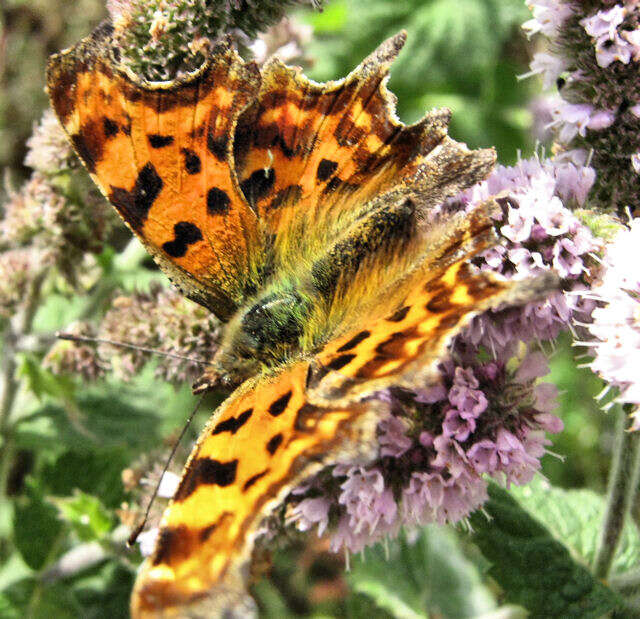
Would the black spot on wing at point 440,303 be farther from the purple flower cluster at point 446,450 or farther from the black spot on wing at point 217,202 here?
the black spot on wing at point 217,202

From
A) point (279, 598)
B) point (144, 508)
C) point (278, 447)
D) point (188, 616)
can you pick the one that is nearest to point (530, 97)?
point (279, 598)

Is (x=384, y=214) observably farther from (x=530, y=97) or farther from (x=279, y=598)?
(x=530, y=97)

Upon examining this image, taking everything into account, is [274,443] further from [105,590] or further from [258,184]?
[105,590]

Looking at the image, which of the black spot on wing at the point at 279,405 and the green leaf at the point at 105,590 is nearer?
the black spot on wing at the point at 279,405

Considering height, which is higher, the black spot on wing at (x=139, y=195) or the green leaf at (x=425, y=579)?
the black spot on wing at (x=139, y=195)

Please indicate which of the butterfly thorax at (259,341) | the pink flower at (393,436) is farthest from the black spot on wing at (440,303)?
the butterfly thorax at (259,341)

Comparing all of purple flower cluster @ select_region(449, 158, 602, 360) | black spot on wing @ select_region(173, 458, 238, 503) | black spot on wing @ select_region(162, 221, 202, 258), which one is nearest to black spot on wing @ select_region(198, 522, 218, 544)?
black spot on wing @ select_region(173, 458, 238, 503)

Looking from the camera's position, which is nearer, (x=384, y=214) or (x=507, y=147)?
(x=384, y=214)

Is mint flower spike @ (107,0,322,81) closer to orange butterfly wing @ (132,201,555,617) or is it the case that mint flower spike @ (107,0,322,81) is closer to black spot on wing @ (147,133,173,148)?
black spot on wing @ (147,133,173,148)
